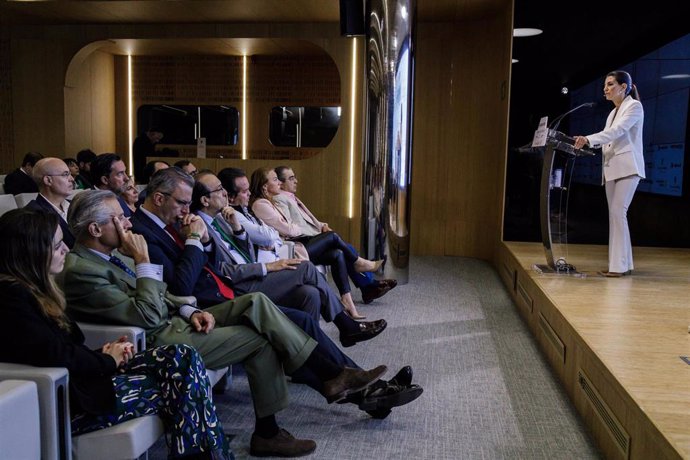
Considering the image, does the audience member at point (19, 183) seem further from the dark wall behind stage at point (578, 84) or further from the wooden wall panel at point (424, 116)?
the dark wall behind stage at point (578, 84)

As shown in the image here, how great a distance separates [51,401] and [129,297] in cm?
74

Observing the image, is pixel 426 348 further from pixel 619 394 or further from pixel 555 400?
pixel 619 394

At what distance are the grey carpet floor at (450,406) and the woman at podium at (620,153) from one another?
Answer: 3.27 feet

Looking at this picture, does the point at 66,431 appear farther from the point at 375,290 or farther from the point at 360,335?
the point at 375,290

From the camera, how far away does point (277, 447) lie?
2.77 metres

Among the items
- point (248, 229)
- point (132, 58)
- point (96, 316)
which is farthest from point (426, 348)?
point (132, 58)

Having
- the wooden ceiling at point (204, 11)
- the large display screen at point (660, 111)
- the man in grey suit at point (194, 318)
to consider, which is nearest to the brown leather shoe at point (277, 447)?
the man in grey suit at point (194, 318)

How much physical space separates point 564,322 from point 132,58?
818 centimetres

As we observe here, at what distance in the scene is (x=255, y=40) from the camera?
8531 millimetres

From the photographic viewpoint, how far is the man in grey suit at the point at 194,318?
8.29 ft

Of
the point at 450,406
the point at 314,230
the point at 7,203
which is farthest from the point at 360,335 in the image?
the point at 7,203

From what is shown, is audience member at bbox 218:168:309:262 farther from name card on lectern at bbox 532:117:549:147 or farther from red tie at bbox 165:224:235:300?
name card on lectern at bbox 532:117:549:147

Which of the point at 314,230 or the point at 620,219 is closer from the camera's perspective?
the point at 620,219

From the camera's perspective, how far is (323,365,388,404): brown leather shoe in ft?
9.63
